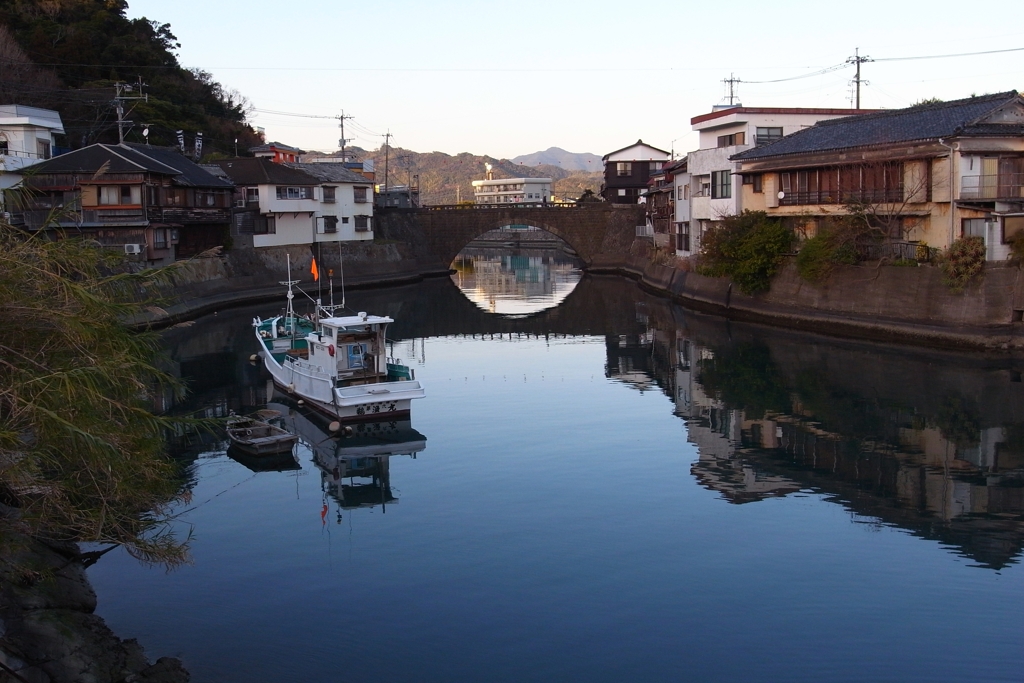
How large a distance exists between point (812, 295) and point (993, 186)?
21.1 ft

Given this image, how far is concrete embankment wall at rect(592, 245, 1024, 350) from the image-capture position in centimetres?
2542

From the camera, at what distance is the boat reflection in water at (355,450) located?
16141 millimetres

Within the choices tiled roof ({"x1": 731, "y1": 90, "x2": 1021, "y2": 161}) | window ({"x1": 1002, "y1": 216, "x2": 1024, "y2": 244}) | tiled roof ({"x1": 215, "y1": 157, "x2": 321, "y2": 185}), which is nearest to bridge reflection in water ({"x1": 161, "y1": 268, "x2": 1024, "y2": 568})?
window ({"x1": 1002, "y1": 216, "x2": 1024, "y2": 244})

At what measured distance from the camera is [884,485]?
51.7 ft

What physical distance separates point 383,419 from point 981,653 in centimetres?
1354

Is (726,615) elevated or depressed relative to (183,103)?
depressed

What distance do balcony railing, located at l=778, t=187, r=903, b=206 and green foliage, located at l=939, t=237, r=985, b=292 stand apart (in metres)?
4.02

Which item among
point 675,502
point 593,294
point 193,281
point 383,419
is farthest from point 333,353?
point 593,294

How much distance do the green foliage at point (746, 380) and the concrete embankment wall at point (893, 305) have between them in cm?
318

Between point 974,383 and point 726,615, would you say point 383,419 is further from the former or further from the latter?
point 974,383

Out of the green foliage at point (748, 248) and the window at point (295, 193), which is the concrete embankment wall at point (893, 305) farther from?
the window at point (295, 193)

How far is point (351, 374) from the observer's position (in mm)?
22172

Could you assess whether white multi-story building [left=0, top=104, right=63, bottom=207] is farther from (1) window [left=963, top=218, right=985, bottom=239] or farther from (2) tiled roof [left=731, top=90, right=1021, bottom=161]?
(1) window [left=963, top=218, right=985, bottom=239]

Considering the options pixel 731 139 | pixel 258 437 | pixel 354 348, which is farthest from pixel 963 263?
pixel 258 437
